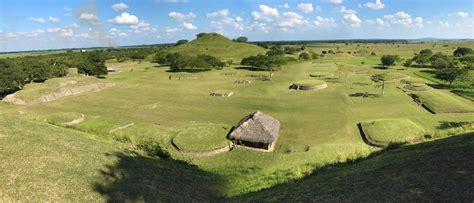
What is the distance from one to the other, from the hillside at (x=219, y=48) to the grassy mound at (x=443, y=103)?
95808 mm

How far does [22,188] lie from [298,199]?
1101 cm

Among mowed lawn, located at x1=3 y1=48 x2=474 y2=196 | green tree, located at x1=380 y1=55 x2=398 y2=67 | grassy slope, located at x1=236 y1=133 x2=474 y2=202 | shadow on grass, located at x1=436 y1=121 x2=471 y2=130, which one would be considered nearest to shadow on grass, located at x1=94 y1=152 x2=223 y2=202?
mowed lawn, located at x1=3 y1=48 x2=474 y2=196

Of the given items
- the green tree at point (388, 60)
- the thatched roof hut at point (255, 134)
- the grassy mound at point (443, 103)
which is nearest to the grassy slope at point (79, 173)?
the thatched roof hut at point (255, 134)

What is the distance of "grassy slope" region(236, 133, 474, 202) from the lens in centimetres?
1029

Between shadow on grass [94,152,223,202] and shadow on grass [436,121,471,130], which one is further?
shadow on grass [436,121,471,130]

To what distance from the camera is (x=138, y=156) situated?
1873 centimetres

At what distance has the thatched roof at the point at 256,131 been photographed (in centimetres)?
2836

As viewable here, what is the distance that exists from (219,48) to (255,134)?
428ft

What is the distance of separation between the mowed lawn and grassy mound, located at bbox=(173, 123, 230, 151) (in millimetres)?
1169

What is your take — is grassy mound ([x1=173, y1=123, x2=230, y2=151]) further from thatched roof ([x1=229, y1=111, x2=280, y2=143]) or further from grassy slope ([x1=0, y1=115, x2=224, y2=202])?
grassy slope ([x1=0, y1=115, x2=224, y2=202])

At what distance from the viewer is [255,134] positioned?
94.3 ft

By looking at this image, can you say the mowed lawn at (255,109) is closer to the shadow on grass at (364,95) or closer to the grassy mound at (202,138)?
the shadow on grass at (364,95)

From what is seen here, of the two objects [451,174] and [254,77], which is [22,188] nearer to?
[451,174]

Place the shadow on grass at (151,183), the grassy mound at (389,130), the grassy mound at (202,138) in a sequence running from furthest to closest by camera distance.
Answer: the grassy mound at (389,130) → the grassy mound at (202,138) → the shadow on grass at (151,183)
